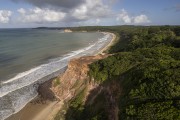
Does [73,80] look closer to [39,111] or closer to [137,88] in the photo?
[39,111]

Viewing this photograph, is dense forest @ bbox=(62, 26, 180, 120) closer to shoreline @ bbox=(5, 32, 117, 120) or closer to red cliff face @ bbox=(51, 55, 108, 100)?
red cliff face @ bbox=(51, 55, 108, 100)

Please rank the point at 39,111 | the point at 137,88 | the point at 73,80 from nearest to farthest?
the point at 137,88, the point at 39,111, the point at 73,80

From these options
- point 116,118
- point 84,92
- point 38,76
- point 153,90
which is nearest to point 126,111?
point 116,118

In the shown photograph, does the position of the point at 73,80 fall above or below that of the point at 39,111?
above

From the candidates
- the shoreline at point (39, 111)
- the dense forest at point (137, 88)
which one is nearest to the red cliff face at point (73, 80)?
the dense forest at point (137, 88)

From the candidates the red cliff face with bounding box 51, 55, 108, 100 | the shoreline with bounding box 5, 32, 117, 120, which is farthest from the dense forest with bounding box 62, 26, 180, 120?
the shoreline with bounding box 5, 32, 117, 120

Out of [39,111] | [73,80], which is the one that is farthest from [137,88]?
[39,111]

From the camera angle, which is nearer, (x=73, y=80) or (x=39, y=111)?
(x=39, y=111)

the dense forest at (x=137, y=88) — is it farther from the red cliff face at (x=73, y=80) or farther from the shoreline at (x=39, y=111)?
the shoreline at (x=39, y=111)
